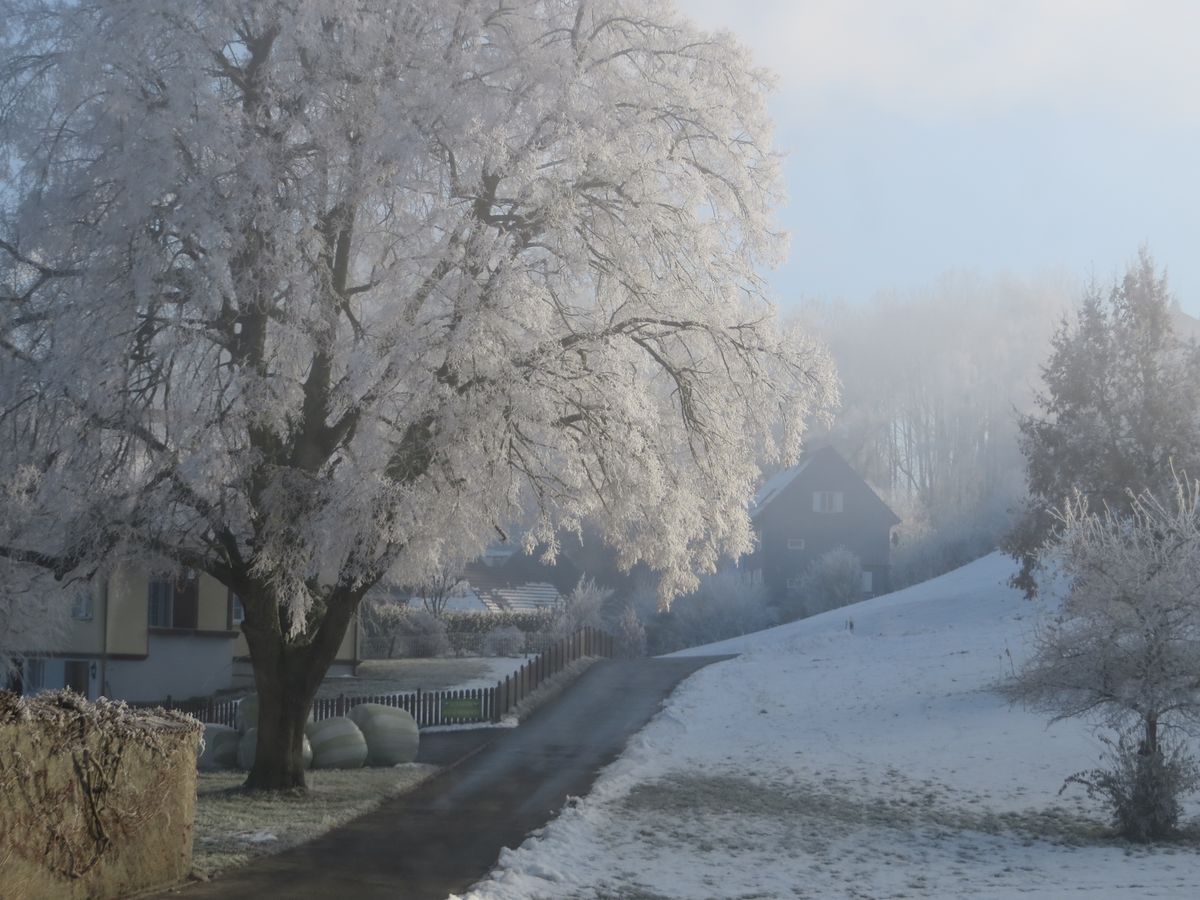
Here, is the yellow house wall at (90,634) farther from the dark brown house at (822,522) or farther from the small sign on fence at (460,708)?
the dark brown house at (822,522)

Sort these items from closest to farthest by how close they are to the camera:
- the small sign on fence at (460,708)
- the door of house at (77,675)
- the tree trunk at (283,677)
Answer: the tree trunk at (283,677)
the small sign on fence at (460,708)
the door of house at (77,675)

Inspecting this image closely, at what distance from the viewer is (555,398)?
51.2 feet

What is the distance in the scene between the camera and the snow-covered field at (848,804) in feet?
41.9

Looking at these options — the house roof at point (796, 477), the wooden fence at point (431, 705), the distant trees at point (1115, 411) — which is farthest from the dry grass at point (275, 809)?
the house roof at point (796, 477)

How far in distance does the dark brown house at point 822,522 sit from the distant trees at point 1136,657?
49647 mm

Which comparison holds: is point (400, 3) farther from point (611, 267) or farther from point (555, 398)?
point (555, 398)

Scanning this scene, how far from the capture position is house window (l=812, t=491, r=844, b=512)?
67.3 m

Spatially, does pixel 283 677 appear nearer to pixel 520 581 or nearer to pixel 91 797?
pixel 91 797

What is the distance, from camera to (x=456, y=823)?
15.4 m

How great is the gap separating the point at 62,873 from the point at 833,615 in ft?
138

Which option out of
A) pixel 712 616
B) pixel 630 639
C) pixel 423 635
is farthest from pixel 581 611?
pixel 712 616

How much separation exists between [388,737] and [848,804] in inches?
305

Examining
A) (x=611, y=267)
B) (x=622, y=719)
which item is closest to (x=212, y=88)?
(x=611, y=267)

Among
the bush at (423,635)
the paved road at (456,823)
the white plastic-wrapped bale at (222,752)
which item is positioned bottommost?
the paved road at (456,823)
